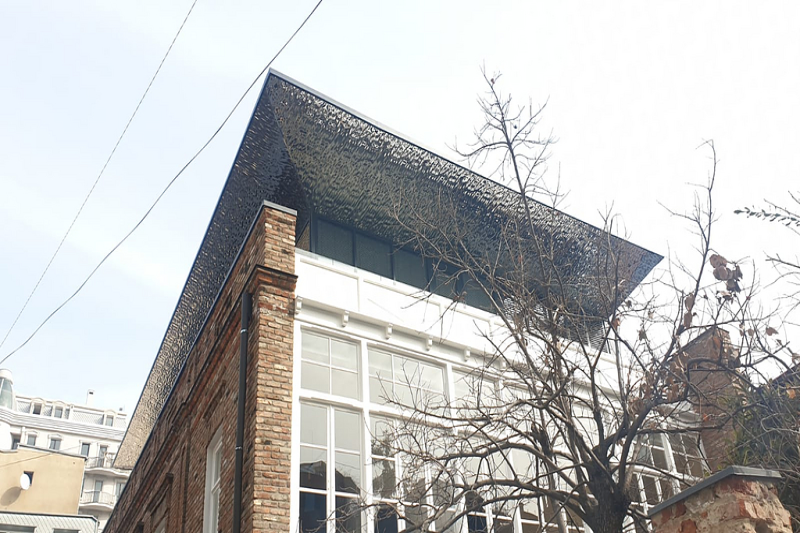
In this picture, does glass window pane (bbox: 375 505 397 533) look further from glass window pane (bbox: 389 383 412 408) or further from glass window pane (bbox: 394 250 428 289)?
glass window pane (bbox: 394 250 428 289)

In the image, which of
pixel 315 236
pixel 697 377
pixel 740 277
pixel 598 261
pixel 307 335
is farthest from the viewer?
pixel 697 377

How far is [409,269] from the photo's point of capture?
11.8m

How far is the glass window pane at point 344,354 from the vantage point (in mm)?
9398

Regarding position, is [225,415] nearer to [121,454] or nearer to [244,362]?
[244,362]

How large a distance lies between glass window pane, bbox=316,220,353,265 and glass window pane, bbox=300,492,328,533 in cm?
400

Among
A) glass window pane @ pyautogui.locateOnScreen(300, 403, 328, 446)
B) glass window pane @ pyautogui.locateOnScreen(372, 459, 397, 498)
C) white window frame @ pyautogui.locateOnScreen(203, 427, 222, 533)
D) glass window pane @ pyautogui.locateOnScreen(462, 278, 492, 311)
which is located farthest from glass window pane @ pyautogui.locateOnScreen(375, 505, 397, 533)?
glass window pane @ pyautogui.locateOnScreen(462, 278, 492, 311)

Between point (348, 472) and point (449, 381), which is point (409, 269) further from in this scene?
point (348, 472)

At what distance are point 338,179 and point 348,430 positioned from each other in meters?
4.27

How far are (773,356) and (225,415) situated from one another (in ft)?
22.1

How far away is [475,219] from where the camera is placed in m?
12.7

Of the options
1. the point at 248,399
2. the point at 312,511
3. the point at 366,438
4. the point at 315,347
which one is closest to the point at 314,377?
the point at 315,347

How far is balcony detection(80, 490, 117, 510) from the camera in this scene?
184 ft

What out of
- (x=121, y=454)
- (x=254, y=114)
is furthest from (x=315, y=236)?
(x=121, y=454)

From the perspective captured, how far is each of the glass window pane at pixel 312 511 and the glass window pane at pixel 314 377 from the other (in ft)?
4.53
